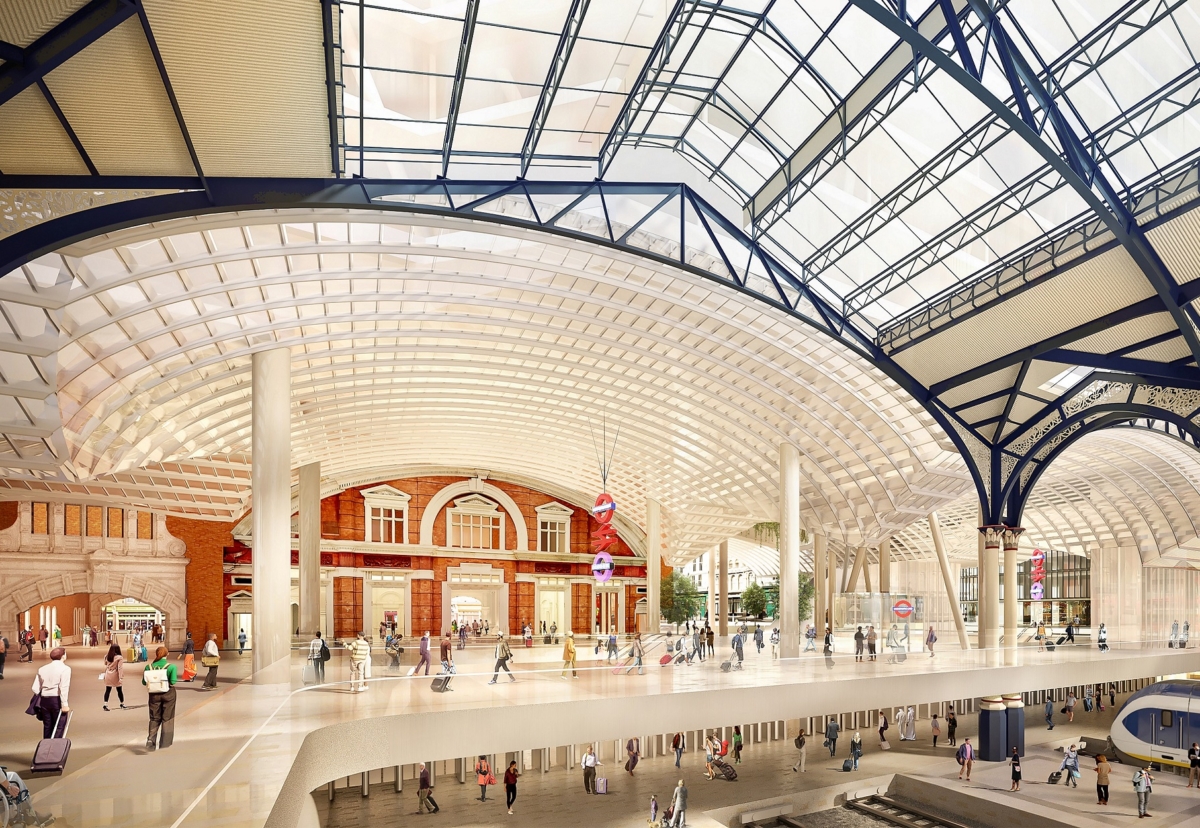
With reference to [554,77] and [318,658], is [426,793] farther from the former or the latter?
[554,77]

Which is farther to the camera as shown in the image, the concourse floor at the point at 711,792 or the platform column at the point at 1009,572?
the platform column at the point at 1009,572

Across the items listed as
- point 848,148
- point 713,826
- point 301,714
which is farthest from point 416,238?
point 713,826

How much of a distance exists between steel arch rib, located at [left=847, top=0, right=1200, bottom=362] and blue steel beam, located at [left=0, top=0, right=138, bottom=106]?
1235 cm

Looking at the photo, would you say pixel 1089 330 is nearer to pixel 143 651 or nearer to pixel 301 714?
pixel 301 714

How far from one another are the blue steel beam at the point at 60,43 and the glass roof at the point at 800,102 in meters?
4.68

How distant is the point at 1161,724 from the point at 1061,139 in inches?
1257

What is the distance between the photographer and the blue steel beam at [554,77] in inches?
763

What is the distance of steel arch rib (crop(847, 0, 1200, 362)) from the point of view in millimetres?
17062

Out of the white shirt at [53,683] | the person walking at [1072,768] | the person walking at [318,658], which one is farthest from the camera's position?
the person walking at [1072,768]

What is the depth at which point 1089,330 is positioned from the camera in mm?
30047

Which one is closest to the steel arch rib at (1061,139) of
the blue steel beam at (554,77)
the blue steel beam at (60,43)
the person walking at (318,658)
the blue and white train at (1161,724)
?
the blue steel beam at (554,77)

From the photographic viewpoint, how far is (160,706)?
16.0 m

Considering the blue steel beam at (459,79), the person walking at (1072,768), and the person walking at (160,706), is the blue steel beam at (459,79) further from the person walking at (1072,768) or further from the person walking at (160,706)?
the person walking at (1072,768)

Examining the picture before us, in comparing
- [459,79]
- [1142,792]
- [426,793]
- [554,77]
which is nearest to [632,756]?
Answer: [426,793]
